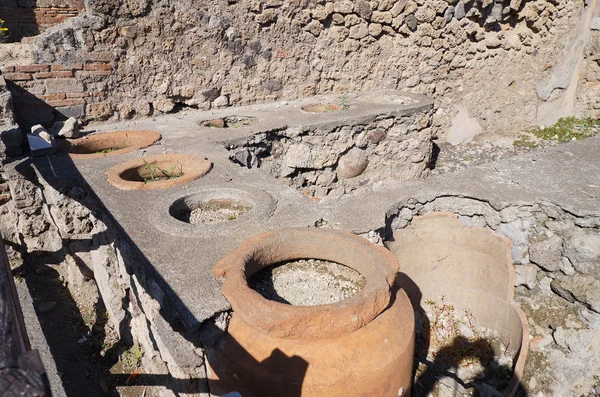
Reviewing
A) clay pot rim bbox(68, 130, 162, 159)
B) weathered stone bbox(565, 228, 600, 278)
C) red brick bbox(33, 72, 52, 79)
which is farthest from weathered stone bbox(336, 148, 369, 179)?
red brick bbox(33, 72, 52, 79)

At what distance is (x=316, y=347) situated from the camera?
1563mm

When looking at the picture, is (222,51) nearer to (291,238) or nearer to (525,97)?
(291,238)

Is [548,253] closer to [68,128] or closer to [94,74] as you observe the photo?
[68,128]

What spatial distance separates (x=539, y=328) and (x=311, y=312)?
227cm

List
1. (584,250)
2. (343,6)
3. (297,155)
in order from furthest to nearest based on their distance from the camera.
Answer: (343,6)
(297,155)
(584,250)

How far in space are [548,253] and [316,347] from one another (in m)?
2.28

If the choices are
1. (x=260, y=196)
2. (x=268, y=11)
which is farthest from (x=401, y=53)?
(x=260, y=196)

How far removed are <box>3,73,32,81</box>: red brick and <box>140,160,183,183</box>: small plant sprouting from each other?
1789mm

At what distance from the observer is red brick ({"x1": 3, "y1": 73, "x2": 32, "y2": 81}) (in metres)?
3.89

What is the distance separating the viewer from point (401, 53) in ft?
19.6

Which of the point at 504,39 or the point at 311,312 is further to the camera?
the point at 504,39

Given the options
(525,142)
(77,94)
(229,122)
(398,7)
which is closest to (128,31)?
(77,94)

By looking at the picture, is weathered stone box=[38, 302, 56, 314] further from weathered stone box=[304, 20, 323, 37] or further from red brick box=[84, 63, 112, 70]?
weathered stone box=[304, 20, 323, 37]

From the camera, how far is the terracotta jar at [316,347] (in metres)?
1.53
